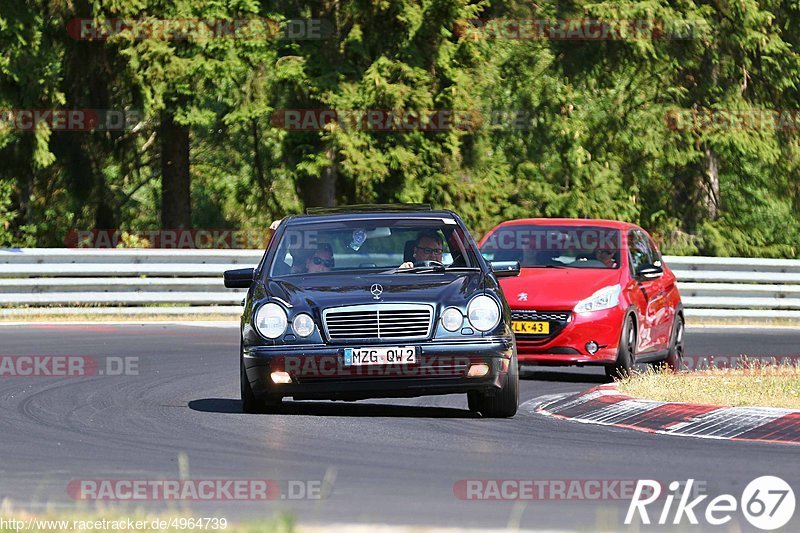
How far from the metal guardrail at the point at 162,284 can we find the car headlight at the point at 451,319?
13.5 meters

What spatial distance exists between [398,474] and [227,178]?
1550 inches

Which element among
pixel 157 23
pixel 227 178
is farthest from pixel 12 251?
pixel 227 178

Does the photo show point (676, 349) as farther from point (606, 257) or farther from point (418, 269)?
point (418, 269)

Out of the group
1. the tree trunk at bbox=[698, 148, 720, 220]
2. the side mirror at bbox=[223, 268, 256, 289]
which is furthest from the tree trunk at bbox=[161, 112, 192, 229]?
the side mirror at bbox=[223, 268, 256, 289]

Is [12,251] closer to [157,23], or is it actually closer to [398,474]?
[157,23]

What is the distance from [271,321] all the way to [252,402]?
771 millimetres

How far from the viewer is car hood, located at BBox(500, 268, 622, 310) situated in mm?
15867

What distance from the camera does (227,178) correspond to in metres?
47.9

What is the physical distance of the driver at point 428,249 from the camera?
12766mm

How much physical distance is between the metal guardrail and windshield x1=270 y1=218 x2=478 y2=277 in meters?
12.0

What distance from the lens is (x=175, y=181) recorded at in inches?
1348

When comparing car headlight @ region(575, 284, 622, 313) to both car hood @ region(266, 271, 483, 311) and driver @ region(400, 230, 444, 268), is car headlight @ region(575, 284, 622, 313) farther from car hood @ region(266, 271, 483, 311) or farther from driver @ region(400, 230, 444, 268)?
car hood @ region(266, 271, 483, 311)

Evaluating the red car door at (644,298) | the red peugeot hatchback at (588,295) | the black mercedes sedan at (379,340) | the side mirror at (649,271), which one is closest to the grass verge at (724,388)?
the red peugeot hatchback at (588,295)

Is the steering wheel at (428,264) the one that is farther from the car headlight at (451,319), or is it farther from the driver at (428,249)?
the car headlight at (451,319)
